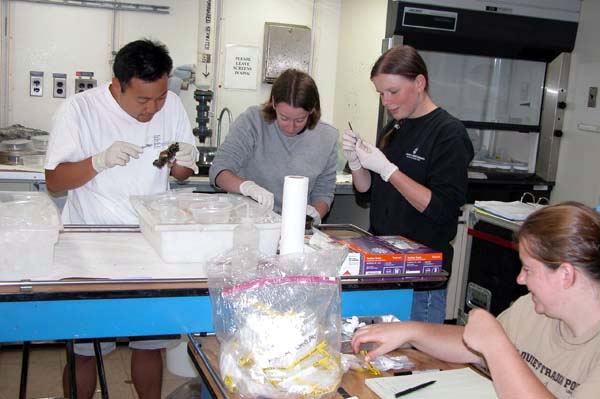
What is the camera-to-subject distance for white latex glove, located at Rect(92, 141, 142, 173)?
190 cm

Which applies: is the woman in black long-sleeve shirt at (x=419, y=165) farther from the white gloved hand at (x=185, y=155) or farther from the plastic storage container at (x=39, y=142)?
the plastic storage container at (x=39, y=142)

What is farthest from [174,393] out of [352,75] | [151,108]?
[352,75]

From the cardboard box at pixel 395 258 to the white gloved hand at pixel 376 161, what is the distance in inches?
12.0

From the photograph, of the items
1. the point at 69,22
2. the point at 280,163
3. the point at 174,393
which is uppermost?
the point at 69,22

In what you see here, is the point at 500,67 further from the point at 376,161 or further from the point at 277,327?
the point at 277,327

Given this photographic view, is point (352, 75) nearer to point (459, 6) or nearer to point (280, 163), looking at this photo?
point (459, 6)

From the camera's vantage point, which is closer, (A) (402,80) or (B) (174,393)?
(A) (402,80)

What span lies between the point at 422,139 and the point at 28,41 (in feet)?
8.73

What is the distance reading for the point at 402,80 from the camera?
6.81 ft

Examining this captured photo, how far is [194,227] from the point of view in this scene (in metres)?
1.61

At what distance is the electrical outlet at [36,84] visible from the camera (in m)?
3.70

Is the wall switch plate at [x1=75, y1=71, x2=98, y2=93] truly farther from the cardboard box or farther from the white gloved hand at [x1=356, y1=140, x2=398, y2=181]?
the cardboard box

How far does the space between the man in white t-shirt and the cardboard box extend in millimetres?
752

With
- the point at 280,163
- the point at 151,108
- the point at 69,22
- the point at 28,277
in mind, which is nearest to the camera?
the point at 28,277
